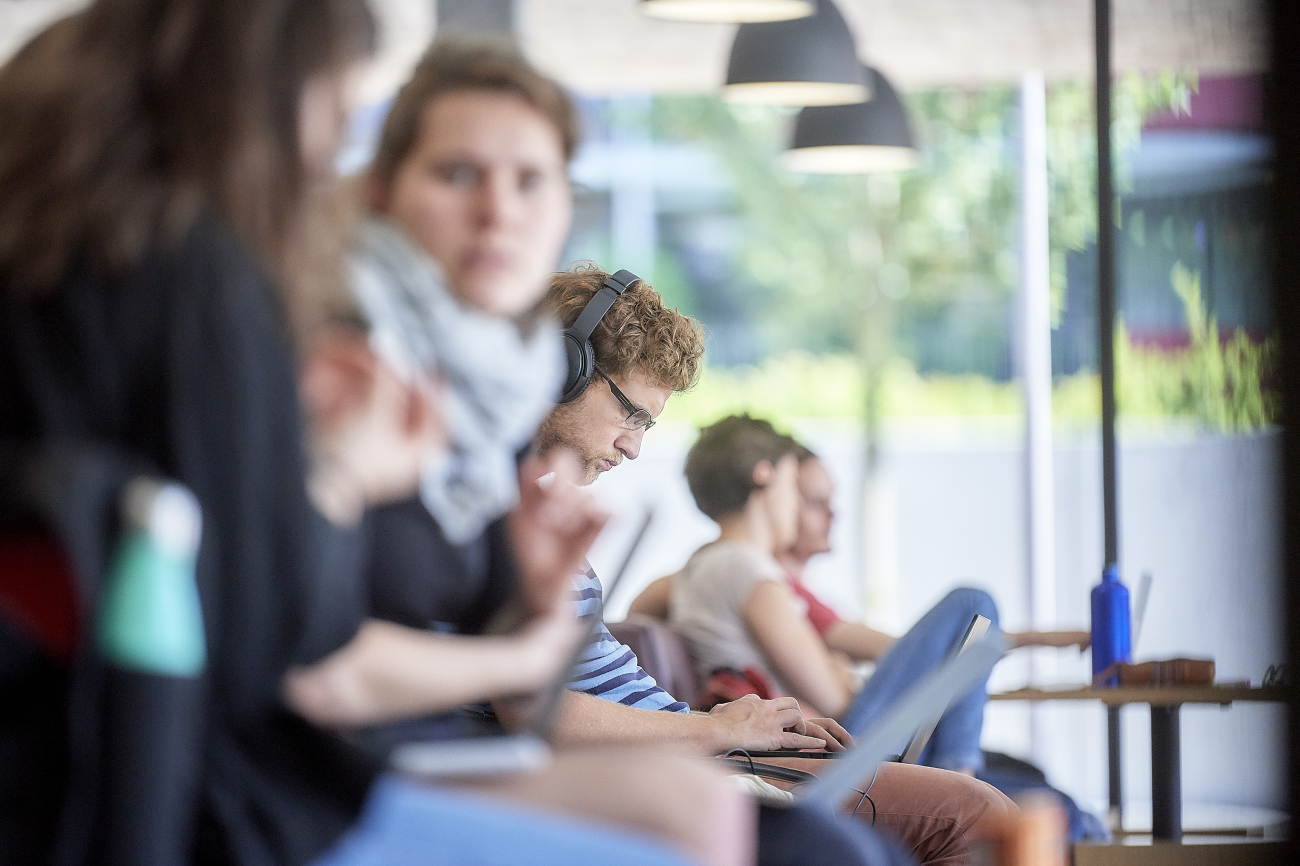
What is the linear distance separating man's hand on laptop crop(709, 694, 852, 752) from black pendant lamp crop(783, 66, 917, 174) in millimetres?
2697

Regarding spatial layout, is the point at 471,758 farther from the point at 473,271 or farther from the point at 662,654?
the point at 662,654

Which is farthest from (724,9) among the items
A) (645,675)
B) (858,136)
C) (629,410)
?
(645,675)

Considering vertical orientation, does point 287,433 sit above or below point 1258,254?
below

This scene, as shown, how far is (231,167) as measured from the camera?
97cm

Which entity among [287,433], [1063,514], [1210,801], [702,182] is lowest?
[1210,801]

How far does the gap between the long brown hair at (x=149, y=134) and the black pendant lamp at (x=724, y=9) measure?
7.63 ft

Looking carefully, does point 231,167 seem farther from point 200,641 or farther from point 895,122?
point 895,122

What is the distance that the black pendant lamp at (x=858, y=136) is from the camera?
446 centimetres

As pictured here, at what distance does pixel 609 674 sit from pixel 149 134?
1213 millimetres

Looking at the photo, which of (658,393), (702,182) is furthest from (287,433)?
(702,182)

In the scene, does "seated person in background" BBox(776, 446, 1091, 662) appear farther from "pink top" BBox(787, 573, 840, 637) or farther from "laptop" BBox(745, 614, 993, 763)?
"laptop" BBox(745, 614, 993, 763)

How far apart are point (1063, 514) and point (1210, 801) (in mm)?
2865

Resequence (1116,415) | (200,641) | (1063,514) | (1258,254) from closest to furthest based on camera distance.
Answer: (200,641)
(1258,254)
(1116,415)
(1063,514)

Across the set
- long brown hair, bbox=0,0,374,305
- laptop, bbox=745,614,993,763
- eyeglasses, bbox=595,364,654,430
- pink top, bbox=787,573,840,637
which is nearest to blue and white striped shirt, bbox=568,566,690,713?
laptop, bbox=745,614,993,763
